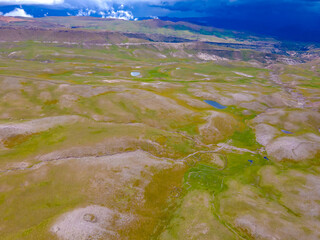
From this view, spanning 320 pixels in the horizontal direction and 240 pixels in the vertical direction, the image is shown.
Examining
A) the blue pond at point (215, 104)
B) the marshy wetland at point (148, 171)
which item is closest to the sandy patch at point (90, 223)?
the marshy wetland at point (148, 171)

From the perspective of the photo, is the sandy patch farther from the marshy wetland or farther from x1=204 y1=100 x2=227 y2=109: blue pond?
x1=204 y1=100 x2=227 y2=109: blue pond

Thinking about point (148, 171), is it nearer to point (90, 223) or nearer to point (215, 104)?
point (90, 223)

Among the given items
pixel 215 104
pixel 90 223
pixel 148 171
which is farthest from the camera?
pixel 215 104

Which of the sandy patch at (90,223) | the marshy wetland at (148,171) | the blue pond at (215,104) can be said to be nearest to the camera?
the sandy patch at (90,223)

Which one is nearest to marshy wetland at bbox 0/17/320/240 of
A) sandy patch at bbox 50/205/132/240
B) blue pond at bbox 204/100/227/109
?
sandy patch at bbox 50/205/132/240

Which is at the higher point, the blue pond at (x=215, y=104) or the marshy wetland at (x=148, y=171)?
the marshy wetland at (x=148, y=171)

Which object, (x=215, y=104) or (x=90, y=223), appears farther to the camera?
(x=215, y=104)

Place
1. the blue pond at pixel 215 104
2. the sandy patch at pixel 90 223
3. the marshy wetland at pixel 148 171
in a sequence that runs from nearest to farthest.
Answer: the sandy patch at pixel 90 223 → the marshy wetland at pixel 148 171 → the blue pond at pixel 215 104

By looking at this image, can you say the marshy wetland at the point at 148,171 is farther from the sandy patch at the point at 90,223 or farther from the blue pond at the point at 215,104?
the blue pond at the point at 215,104

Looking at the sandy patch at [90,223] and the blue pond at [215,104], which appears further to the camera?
the blue pond at [215,104]

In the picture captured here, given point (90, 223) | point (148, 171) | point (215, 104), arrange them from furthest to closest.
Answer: point (215, 104) < point (148, 171) < point (90, 223)

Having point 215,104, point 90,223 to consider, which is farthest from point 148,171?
point 215,104
